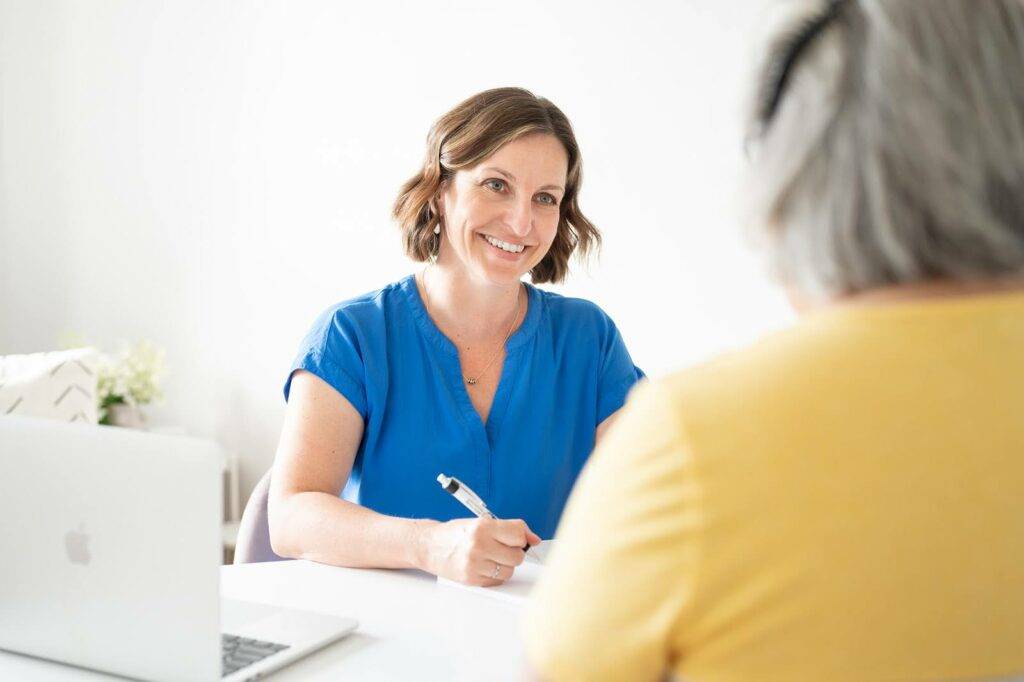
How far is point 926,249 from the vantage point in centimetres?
70

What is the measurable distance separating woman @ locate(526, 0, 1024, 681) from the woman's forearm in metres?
0.80

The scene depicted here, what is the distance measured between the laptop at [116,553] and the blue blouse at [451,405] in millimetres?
658

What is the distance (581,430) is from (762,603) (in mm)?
1378

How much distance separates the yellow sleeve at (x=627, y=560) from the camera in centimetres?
65

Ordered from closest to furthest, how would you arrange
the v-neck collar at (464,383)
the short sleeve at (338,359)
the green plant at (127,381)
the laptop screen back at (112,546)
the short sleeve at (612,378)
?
the laptop screen back at (112,546) → the short sleeve at (338,359) → the v-neck collar at (464,383) → the short sleeve at (612,378) → the green plant at (127,381)

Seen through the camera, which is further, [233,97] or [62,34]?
[62,34]

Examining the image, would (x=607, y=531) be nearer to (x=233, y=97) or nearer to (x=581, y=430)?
(x=581, y=430)

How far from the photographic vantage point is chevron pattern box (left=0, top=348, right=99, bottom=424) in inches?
94.1

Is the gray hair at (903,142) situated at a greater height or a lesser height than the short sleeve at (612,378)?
greater

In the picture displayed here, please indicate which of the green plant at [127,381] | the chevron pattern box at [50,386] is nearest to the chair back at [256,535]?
the chevron pattern box at [50,386]

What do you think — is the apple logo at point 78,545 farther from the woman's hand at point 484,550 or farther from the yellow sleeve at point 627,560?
the yellow sleeve at point 627,560

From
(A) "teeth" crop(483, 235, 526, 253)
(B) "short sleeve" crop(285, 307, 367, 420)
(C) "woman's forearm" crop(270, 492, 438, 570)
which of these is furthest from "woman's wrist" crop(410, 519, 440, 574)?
(A) "teeth" crop(483, 235, 526, 253)

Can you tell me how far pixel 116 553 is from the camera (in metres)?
1.10

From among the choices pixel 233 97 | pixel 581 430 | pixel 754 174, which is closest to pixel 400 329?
pixel 581 430
